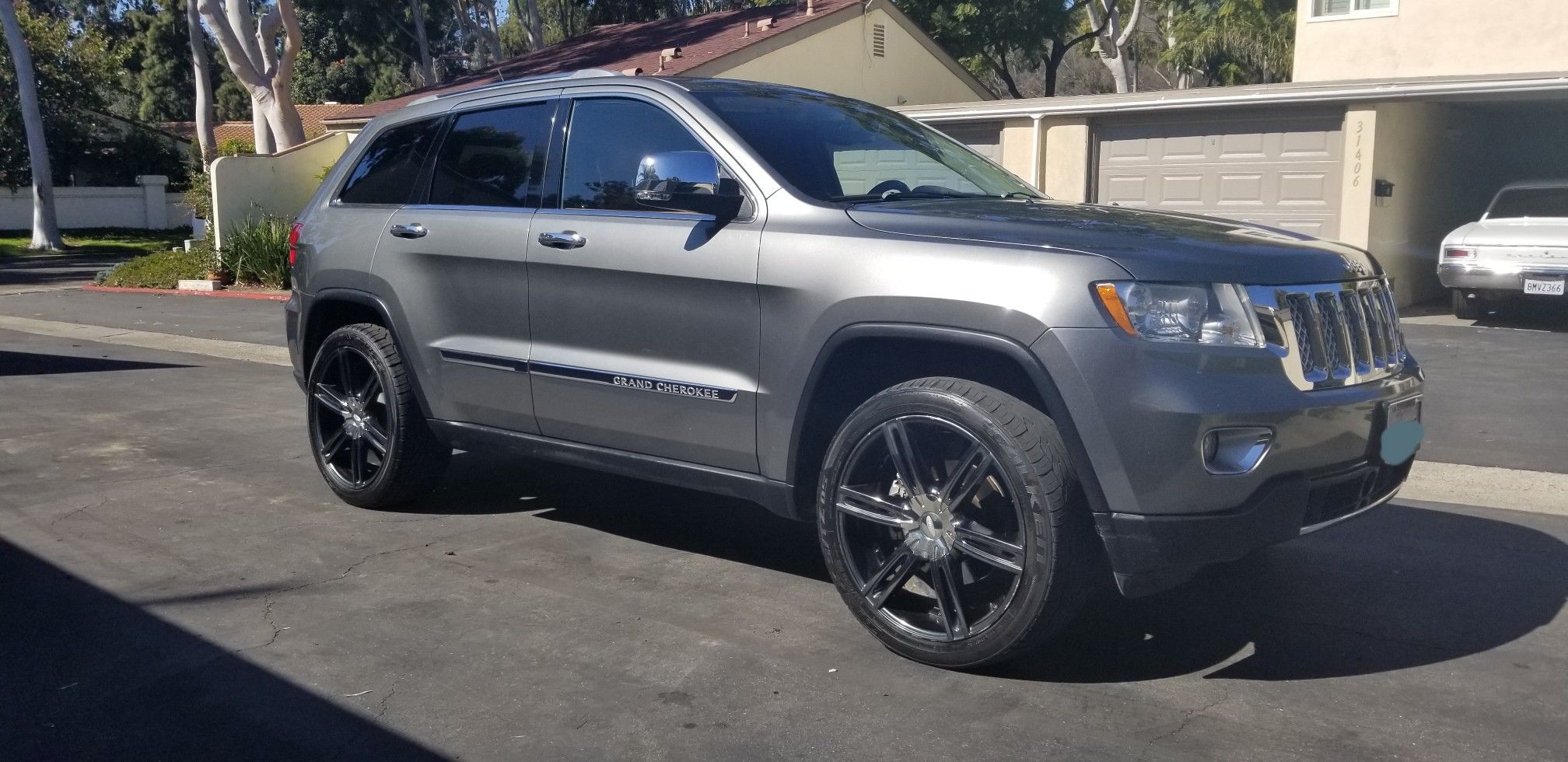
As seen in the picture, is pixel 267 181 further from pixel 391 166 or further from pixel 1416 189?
pixel 391 166

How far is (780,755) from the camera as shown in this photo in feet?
12.1

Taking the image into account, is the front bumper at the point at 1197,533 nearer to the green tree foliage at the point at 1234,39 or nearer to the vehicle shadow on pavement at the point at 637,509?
the vehicle shadow on pavement at the point at 637,509

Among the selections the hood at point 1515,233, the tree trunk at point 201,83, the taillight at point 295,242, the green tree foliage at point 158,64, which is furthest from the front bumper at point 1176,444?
the green tree foliage at point 158,64

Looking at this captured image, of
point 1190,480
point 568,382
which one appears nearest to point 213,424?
point 568,382

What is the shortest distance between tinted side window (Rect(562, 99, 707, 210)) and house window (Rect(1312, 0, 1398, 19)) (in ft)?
51.4

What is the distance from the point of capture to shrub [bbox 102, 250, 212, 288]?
22188 millimetres

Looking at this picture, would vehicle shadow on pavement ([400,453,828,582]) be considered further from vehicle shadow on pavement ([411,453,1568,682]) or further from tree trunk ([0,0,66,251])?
tree trunk ([0,0,66,251])

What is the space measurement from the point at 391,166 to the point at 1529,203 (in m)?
13.4

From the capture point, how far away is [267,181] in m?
24.0

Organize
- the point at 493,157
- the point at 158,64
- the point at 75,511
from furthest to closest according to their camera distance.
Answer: the point at 158,64 < the point at 75,511 < the point at 493,157

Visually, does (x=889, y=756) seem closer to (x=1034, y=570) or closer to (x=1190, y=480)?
(x=1034, y=570)

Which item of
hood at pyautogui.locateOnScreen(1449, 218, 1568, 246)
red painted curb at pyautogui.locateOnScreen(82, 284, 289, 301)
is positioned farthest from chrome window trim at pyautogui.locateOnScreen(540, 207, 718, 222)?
red painted curb at pyautogui.locateOnScreen(82, 284, 289, 301)

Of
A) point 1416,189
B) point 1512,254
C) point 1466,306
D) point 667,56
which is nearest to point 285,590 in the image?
point 1512,254

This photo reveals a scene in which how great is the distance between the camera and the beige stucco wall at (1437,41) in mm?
16609
